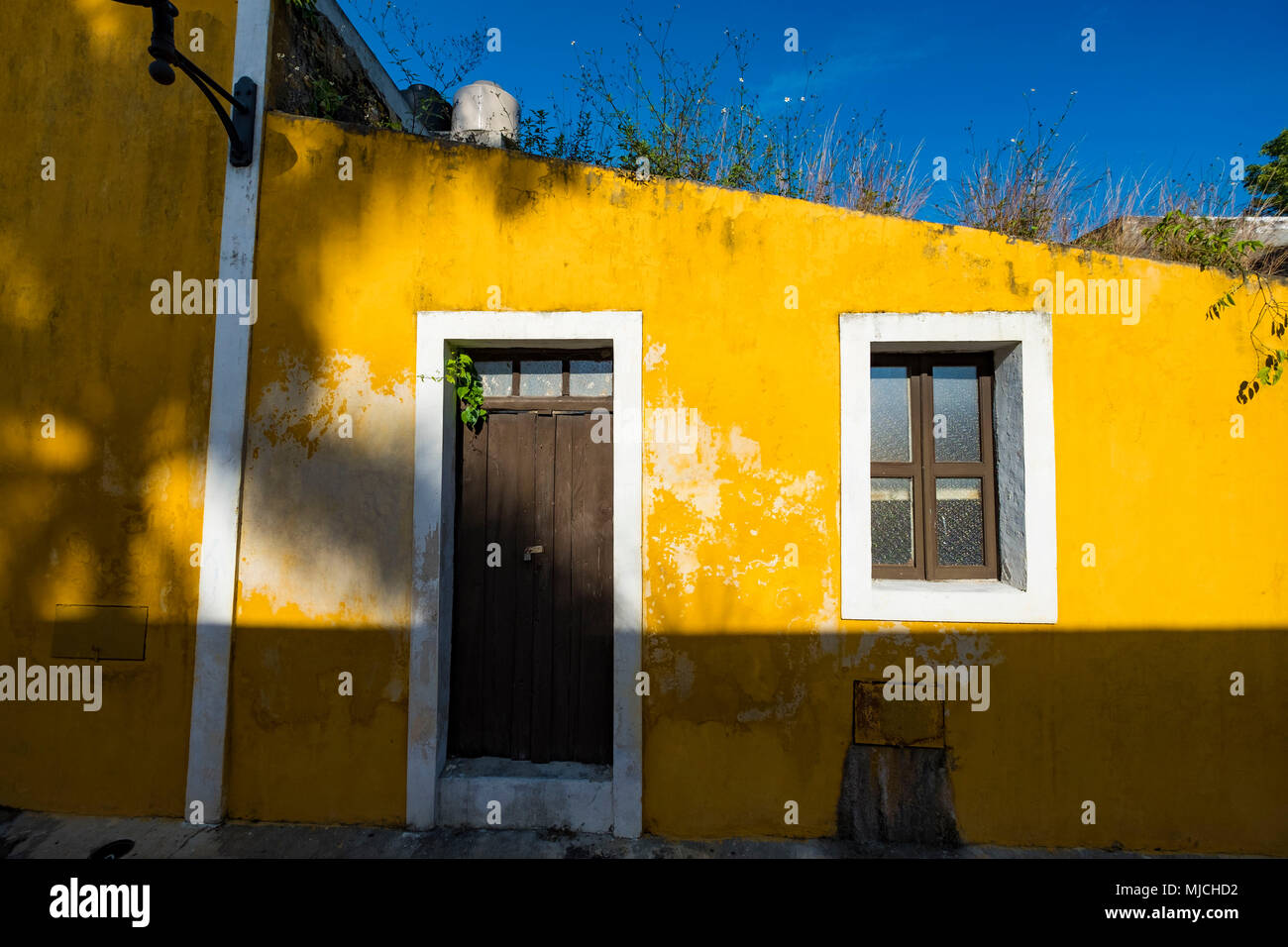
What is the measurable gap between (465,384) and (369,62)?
9.86 feet

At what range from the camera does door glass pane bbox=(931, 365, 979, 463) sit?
136 inches

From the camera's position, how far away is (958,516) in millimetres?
3457

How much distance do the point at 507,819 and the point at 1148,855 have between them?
10.6 ft

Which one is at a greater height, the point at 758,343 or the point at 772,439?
the point at 758,343

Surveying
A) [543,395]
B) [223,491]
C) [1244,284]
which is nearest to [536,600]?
[543,395]

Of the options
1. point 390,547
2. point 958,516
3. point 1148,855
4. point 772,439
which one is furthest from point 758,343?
point 1148,855

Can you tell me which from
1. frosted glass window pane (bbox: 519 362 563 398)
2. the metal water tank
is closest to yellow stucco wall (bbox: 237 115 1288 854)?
frosted glass window pane (bbox: 519 362 563 398)

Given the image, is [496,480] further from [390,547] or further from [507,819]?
[507,819]

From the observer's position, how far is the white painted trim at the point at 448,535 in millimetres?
3160

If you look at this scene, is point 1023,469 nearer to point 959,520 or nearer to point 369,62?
point 959,520

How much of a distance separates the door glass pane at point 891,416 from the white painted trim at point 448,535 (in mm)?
1360

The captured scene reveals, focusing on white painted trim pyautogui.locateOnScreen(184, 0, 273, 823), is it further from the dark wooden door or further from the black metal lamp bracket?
the dark wooden door

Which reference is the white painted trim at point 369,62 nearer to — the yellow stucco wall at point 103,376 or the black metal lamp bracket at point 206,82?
the yellow stucco wall at point 103,376
